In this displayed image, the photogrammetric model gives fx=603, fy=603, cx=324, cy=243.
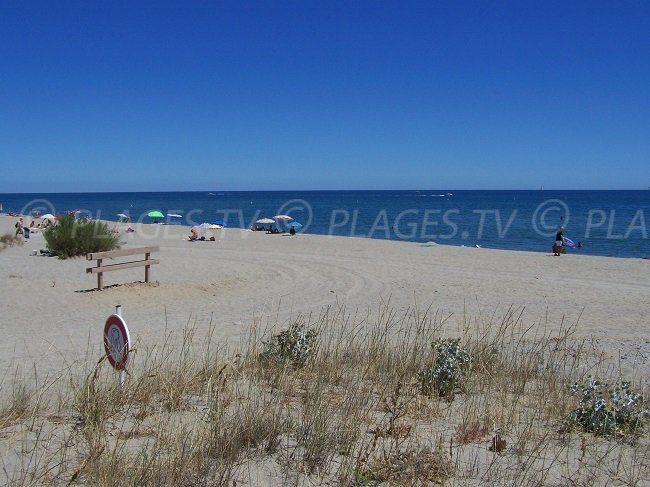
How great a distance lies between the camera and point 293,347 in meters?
6.11

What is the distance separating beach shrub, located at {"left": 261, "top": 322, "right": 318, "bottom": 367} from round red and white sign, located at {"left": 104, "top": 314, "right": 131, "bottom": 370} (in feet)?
5.26

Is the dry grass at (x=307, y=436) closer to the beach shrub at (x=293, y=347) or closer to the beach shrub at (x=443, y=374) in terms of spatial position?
the beach shrub at (x=443, y=374)

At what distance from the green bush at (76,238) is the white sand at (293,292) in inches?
24.4

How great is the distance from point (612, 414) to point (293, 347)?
297cm

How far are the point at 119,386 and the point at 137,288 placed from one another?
8.97m

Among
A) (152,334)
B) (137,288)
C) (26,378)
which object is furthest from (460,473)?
(137,288)

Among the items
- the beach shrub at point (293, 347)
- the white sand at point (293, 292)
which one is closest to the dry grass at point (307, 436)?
the beach shrub at point (293, 347)

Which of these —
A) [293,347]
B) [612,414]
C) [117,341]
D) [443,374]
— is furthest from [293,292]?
[612,414]

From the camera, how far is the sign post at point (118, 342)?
465 centimetres

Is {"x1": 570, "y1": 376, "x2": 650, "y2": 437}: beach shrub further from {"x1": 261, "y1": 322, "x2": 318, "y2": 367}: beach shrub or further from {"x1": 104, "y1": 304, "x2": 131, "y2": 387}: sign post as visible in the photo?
{"x1": 104, "y1": 304, "x2": 131, "y2": 387}: sign post

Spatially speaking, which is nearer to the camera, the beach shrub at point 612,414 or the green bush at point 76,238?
the beach shrub at point 612,414

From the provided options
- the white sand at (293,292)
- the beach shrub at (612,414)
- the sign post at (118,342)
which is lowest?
the white sand at (293,292)

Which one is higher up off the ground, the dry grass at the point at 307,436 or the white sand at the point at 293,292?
the dry grass at the point at 307,436

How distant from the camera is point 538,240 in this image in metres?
38.8
